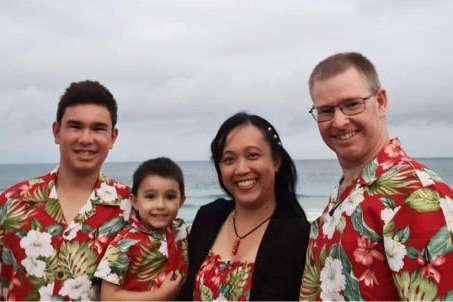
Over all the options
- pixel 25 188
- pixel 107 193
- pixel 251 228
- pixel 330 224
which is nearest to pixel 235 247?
pixel 251 228

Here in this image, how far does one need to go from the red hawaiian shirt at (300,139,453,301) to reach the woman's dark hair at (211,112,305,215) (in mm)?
735

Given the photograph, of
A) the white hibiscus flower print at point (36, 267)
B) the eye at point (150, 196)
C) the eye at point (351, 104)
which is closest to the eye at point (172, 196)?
the eye at point (150, 196)

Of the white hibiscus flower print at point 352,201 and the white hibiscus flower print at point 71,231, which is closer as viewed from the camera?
the white hibiscus flower print at point 352,201

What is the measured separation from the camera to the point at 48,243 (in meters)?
3.45

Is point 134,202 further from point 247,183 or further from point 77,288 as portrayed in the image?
point 247,183

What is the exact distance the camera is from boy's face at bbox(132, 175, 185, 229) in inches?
148

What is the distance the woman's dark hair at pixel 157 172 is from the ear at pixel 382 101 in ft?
5.65

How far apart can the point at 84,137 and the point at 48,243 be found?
766mm

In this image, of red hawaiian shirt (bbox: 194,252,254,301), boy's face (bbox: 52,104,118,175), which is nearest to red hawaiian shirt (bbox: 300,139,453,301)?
red hawaiian shirt (bbox: 194,252,254,301)

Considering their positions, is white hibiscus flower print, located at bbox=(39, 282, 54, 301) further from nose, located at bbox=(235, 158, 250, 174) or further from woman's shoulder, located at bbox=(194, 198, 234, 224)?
nose, located at bbox=(235, 158, 250, 174)

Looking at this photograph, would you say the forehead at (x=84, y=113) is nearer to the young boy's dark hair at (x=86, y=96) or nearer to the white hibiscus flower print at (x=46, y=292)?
the young boy's dark hair at (x=86, y=96)

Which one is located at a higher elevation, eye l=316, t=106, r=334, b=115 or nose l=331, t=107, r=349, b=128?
eye l=316, t=106, r=334, b=115

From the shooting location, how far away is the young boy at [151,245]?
3459mm

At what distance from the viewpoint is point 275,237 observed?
10.8ft
